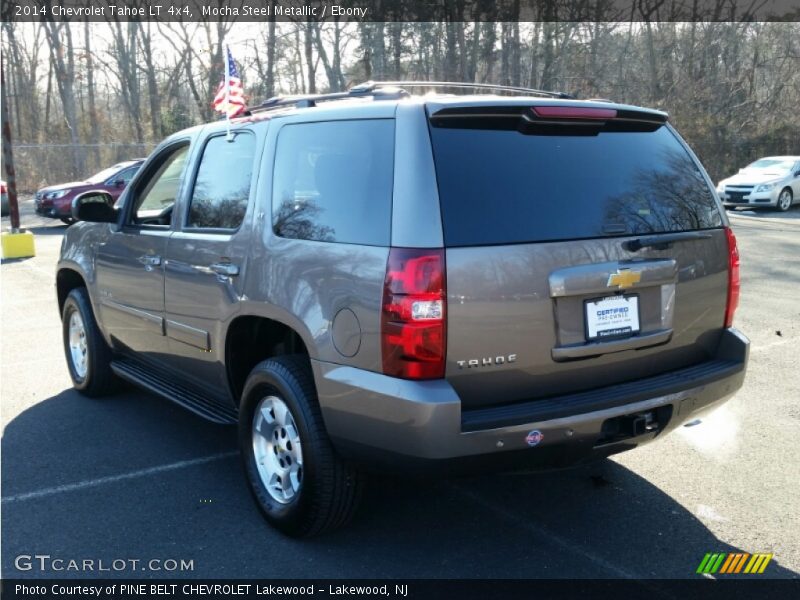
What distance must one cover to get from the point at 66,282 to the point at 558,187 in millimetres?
4585

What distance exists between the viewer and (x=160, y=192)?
5133 millimetres

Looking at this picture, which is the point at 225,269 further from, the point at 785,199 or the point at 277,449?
the point at 785,199

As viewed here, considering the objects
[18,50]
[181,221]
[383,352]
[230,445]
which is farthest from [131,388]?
[18,50]

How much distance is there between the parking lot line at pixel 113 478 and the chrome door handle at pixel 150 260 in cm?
120

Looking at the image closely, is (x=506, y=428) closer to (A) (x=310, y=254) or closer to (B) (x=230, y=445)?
(A) (x=310, y=254)

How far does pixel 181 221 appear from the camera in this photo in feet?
14.8

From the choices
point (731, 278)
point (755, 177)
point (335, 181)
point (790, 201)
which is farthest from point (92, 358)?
point (790, 201)

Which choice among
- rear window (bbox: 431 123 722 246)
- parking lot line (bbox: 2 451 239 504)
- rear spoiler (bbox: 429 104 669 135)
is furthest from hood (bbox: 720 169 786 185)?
parking lot line (bbox: 2 451 239 504)

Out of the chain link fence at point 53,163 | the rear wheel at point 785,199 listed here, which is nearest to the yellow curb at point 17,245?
the chain link fence at point 53,163

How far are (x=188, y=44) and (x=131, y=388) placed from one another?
38938mm

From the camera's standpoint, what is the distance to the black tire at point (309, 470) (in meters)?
3.33

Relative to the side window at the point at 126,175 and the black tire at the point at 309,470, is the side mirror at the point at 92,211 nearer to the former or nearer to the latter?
the black tire at the point at 309,470

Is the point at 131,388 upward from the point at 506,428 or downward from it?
downward

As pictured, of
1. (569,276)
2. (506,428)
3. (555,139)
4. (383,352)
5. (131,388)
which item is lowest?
(131,388)
